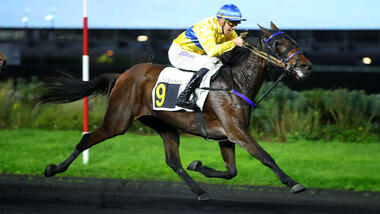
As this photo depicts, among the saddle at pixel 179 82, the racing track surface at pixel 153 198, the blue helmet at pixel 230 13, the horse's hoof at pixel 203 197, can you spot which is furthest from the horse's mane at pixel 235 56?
the racing track surface at pixel 153 198

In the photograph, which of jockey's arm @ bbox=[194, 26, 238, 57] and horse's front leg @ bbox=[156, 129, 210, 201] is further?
horse's front leg @ bbox=[156, 129, 210, 201]

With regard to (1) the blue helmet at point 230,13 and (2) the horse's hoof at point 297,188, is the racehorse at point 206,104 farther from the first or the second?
(1) the blue helmet at point 230,13

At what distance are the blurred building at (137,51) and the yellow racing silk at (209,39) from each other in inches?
214

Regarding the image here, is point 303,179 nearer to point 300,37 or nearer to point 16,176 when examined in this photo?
point 16,176

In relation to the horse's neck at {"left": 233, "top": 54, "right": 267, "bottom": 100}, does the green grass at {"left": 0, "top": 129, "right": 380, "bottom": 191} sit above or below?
below

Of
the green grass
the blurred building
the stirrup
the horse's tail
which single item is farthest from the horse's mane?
the blurred building

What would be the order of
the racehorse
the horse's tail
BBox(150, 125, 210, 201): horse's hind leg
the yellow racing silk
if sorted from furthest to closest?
1. the horse's tail
2. BBox(150, 125, 210, 201): horse's hind leg
3. the yellow racing silk
4. the racehorse

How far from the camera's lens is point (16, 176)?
7492 mm

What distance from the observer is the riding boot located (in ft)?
19.4

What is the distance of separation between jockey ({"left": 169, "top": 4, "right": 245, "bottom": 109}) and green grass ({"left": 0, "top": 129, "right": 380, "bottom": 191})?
1.82m

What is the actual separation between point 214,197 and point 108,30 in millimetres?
8436

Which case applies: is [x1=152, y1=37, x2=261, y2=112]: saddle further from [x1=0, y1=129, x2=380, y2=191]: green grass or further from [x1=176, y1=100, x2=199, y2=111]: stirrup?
[x1=0, y1=129, x2=380, y2=191]: green grass

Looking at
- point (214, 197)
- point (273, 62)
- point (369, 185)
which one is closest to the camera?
point (273, 62)

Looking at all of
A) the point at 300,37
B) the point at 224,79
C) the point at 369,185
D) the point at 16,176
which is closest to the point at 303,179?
the point at 369,185
